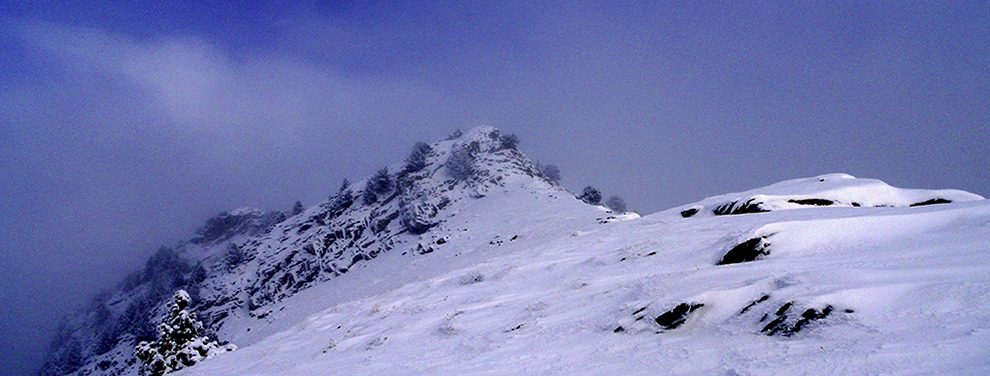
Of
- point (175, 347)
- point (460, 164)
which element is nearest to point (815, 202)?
point (175, 347)

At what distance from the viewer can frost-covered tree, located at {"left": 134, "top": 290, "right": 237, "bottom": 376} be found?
15.0m

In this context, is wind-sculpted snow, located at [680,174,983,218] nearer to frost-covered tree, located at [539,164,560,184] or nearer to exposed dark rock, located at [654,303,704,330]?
exposed dark rock, located at [654,303,704,330]

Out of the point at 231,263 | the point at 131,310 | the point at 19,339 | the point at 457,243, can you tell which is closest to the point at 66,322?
the point at 19,339

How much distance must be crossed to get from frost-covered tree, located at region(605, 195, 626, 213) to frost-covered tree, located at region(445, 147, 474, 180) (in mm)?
32517

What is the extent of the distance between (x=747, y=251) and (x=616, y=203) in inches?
2816

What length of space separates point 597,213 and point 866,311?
28.8 m

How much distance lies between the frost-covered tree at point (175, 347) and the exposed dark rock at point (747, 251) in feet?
59.0

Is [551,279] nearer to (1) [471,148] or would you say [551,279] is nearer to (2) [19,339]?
(1) [471,148]

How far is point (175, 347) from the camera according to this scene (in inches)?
612

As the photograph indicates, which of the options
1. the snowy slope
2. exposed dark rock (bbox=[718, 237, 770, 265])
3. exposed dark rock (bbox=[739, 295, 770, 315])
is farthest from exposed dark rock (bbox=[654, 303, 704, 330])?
exposed dark rock (bbox=[718, 237, 770, 265])

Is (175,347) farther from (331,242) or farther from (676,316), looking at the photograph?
(331,242)

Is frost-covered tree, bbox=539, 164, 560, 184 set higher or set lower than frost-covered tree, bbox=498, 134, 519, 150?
lower

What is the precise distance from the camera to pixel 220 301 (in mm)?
48938

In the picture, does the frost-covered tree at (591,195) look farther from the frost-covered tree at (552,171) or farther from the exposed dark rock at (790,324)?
the exposed dark rock at (790,324)
